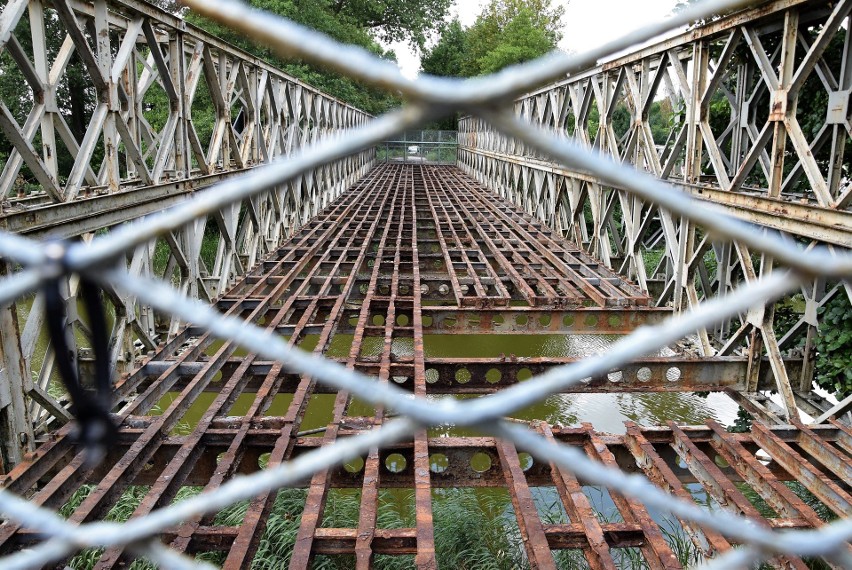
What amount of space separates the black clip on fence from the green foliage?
4986 mm

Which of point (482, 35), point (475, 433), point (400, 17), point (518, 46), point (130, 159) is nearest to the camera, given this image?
point (130, 159)

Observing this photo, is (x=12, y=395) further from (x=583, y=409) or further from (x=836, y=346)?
(x=583, y=409)

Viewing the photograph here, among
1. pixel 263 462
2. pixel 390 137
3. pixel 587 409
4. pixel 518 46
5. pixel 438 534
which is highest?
pixel 518 46

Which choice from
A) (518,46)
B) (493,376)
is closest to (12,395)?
(493,376)

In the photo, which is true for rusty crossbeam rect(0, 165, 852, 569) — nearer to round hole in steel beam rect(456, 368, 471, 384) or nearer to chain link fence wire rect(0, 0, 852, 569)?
round hole in steel beam rect(456, 368, 471, 384)

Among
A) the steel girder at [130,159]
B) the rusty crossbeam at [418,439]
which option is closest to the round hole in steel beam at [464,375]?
the rusty crossbeam at [418,439]

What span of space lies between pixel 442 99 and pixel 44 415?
392cm

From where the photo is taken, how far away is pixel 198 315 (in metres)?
0.76

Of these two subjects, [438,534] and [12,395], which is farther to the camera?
[438,534]

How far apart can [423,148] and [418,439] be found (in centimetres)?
3263

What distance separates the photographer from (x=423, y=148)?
114 feet

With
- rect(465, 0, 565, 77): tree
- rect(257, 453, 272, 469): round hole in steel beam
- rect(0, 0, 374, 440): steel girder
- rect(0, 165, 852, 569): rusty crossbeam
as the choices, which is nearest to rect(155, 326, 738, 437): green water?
rect(257, 453, 272, 469): round hole in steel beam

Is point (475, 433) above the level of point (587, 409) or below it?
above

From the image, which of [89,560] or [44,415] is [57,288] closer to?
[44,415]
